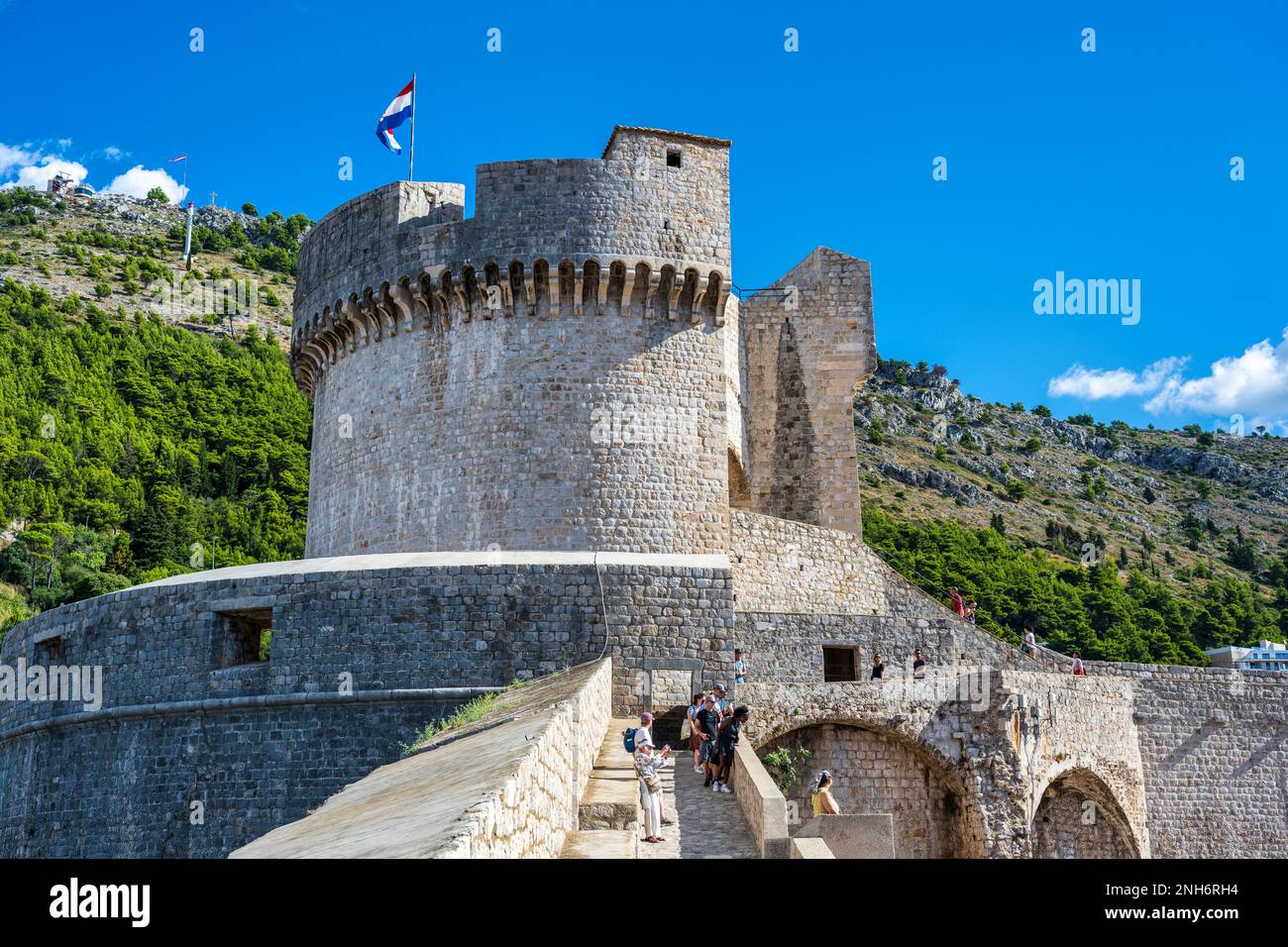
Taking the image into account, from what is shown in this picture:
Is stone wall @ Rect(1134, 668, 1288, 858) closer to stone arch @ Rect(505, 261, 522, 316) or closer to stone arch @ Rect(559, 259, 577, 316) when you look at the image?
stone arch @ Rect(559, 259, 577, 316)

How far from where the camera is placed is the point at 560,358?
63.3 feet

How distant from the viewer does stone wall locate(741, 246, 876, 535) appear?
23.4 meters

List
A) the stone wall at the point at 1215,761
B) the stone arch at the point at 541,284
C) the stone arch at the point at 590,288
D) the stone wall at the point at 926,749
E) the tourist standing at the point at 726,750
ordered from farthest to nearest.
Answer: the stone wall at the point at 1215,761, the stone arch at the point at 541,284, the stone arch at the point at 590,288, the stone wall at the point at 926,749, the tourist standing at the point at 726,750

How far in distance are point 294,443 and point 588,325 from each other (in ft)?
168

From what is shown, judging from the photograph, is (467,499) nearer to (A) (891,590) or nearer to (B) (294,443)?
(A) (891,590)

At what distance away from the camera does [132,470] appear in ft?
201

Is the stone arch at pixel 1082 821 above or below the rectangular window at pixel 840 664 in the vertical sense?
below

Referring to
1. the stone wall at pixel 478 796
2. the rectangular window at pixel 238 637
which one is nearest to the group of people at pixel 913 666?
the stone wall at pixel 478 796

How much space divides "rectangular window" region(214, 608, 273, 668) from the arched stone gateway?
6202mm

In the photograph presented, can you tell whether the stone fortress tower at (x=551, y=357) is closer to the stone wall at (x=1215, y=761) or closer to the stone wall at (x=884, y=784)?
the stone wall at (x=884, y=784)

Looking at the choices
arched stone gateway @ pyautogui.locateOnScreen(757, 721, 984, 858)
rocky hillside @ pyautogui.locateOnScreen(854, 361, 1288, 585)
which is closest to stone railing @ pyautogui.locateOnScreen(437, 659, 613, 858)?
arched stone gateway @ pyautogui.locateOnScreen(757, 721, 984, 858)

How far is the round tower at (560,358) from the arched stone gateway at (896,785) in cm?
426

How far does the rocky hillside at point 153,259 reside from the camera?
8325 centimetres
